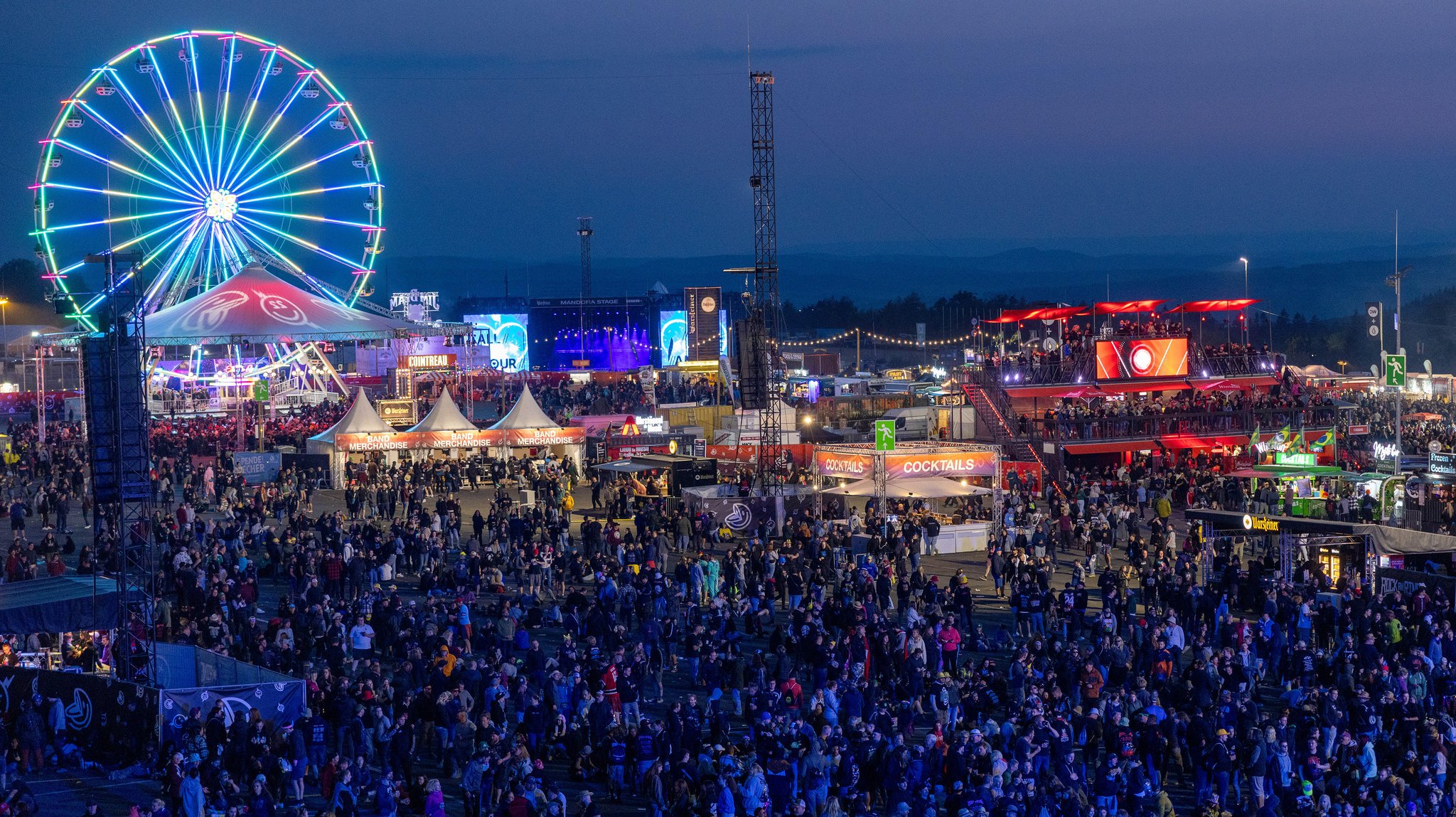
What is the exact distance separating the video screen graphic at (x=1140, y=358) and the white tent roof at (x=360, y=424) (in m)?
20.2

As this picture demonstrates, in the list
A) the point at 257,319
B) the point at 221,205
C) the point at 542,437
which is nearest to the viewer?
the point at 542,437

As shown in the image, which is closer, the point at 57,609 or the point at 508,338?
the point at 57,609

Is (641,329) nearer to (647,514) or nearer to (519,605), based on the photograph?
(647,514)

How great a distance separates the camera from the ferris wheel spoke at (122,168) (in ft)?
148

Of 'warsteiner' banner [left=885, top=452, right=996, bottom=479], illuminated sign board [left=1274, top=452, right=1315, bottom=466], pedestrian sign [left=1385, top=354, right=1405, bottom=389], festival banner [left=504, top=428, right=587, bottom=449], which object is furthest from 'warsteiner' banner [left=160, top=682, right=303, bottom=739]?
festival banner [left=504, top=428, right=587, bottom=449]

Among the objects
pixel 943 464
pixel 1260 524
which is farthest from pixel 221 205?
pixel 1260 524

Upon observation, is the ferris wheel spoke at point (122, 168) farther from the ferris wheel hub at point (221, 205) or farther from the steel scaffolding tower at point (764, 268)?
the steel scaffolding tower at point (764, 268)

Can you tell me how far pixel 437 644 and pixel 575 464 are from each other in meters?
24.2

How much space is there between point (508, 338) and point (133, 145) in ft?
171

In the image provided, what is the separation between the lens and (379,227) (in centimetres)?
5072

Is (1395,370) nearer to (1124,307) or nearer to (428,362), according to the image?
(1124,307)

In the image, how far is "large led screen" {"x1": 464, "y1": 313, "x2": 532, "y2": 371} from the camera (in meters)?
96.9

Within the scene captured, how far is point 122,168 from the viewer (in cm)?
4656

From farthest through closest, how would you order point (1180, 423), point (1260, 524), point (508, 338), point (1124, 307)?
point (508, 338) < point (1124, 307) < point (1180, 423) < point (1260, 524)
